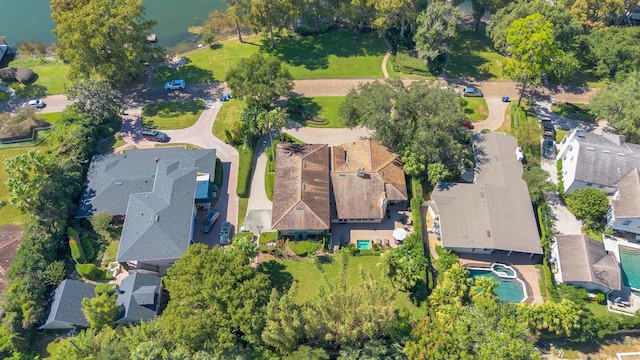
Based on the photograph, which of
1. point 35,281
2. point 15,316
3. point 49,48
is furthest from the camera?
point 49,48

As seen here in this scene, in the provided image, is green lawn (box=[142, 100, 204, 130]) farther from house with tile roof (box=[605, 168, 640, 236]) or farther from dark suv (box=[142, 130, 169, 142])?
house with tile roof (box=[605, 168, 640, 236])

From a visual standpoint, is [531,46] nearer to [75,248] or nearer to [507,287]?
[507,287]

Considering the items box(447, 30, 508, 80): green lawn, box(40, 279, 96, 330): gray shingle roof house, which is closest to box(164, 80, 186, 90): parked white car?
box(40, 279, 96, 330): gray shingle roof house

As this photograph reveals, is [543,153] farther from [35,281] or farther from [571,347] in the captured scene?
[35,281]

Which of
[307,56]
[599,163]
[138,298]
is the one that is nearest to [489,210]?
[599,163]

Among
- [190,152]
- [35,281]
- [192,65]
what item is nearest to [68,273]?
[35,281]

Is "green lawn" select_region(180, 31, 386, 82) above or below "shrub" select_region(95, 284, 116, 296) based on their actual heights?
above
